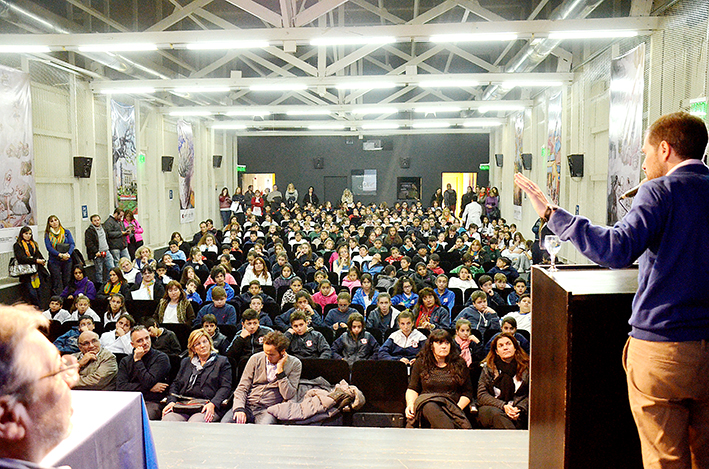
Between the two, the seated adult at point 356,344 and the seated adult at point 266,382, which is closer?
the seated adult at point 266,382

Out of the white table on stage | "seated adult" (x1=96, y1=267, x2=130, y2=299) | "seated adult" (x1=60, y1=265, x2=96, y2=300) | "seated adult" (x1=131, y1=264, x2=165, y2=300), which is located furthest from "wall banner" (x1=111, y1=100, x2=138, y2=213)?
the white table on stage

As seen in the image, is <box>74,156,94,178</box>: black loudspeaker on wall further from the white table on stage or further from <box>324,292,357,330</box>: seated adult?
the white table on stage

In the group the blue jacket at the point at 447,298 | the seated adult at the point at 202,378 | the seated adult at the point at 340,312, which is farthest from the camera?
the blue jacket at the point at 447,298

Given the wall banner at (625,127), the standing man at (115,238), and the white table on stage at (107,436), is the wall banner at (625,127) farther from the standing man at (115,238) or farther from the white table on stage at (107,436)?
the standing man at (115,238)

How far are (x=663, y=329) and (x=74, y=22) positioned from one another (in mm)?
11443

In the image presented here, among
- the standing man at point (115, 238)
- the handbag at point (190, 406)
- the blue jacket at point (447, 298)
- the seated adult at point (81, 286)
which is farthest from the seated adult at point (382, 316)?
the standing man at point (115, 238)

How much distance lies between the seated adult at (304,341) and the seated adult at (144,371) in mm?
1234

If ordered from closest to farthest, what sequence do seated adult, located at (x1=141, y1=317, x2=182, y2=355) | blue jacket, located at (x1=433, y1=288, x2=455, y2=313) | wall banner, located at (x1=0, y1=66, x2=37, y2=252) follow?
seated adult, located at (x1=141, y1=317, x2=182, y2=355) < blue jacket, located at (x1=433, y1=288, x2=455, y2=313) < wall banner, located at (x1=0, y1=66, x2=37, y2=252)

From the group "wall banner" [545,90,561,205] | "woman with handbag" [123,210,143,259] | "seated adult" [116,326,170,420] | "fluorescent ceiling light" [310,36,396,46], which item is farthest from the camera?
"woman with handbag" [123,210,143,259]

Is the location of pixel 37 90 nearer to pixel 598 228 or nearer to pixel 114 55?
pixel 114 55

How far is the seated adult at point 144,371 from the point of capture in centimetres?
505

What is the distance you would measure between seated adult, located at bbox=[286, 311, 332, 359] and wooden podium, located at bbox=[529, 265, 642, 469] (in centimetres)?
398

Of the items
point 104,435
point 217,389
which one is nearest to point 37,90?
point 217,389

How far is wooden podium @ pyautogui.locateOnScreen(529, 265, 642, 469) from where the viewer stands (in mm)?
1771
